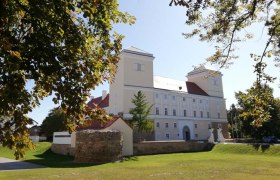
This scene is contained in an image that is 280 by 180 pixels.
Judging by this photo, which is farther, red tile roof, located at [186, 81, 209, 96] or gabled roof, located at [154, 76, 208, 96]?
red tile roof, located at [186, 81, 209, 96]

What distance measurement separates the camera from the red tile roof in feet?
225

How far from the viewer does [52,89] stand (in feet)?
21.8

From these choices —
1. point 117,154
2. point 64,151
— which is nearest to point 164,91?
point 64,151

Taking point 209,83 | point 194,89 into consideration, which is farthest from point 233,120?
point 194,89

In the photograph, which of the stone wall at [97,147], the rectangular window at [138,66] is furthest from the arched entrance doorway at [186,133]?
the stone wall at [97,147]

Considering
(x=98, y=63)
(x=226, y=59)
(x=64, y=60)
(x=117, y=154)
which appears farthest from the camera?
(x=117, y=154)

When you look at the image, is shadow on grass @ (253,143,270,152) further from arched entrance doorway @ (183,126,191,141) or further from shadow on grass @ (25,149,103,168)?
arched entrance doorway @ (183,126,191,141)

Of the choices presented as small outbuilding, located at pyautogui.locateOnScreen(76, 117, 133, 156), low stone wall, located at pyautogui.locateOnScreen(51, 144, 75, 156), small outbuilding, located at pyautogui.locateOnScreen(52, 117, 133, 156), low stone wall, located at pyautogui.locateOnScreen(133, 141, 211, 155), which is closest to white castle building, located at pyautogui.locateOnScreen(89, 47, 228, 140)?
low stone wall, located at pyautogui.locateOnScreen(133, 141, 211, 155)

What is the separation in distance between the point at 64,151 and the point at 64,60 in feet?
112

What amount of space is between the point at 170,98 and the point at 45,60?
56.9 meters

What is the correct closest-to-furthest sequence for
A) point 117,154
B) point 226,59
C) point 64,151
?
1. point 226,59
2. point 117,154
3. point 64,151

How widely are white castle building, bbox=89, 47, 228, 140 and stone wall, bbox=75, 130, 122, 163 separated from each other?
22.4 m

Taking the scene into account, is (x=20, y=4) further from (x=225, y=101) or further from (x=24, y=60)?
(x=225, y=101)

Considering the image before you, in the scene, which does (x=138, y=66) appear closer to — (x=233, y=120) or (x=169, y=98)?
(x=169, y=98)
